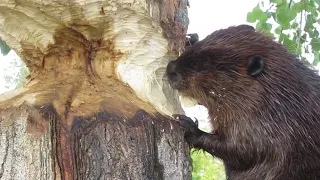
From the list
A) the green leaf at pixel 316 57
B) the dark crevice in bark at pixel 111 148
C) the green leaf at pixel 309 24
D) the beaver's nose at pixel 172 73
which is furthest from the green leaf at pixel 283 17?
the dark crevice in bark at pixel 111 148

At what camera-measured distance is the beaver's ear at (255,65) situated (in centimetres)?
170

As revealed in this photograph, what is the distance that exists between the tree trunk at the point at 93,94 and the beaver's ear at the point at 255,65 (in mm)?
239

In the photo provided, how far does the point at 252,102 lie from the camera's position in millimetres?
1684

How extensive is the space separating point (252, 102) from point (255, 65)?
0.41ft

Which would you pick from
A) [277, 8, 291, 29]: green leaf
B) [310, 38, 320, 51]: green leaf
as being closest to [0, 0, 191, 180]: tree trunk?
[277, 8, 291, 29]: green leaf

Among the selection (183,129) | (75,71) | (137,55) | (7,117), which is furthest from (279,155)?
(7,117)

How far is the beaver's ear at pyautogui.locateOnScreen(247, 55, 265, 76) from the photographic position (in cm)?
170

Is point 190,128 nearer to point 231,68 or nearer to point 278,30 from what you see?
point 231,68

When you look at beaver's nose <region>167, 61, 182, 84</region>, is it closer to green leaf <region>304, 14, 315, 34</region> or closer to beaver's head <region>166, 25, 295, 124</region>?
→ beaver's head <region>166, 25, 295, 124</region>

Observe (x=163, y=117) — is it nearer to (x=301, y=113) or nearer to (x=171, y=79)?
(x=171, y=79)

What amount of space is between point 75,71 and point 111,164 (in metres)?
0.40

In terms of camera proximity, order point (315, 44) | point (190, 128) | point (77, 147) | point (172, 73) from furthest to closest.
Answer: point (315, 44)
point (172, 73)
point (190, 128)
point (77, 147)

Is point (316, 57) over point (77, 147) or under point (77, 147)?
under

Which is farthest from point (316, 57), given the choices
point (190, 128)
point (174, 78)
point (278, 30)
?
point (190, 128)
